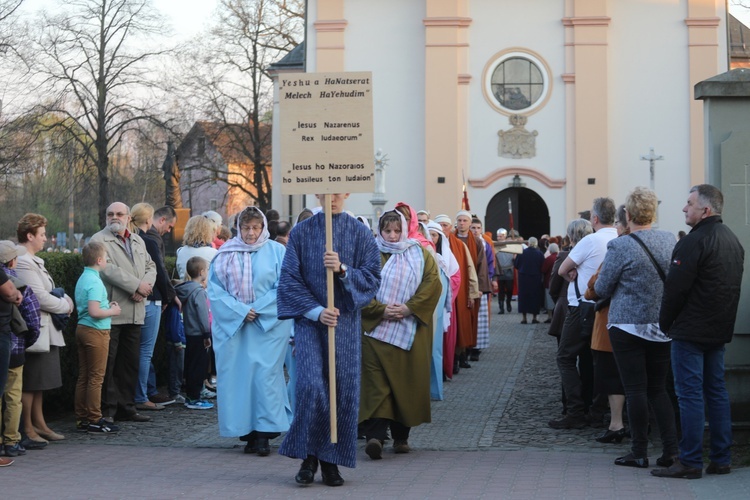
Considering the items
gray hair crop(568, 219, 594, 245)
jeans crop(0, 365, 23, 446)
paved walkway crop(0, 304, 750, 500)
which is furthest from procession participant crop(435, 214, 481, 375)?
jeans crop(0, 365, 23, 446)

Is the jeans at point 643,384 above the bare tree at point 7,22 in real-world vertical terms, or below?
below

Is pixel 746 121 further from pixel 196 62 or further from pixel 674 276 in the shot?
pixel 196 62

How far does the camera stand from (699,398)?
783 centimetres

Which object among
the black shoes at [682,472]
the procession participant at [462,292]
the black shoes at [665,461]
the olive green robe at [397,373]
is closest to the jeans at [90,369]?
the olive green robe at [397,373]

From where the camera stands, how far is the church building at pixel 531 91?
38.0 metres

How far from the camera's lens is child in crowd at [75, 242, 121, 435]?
33.4 feet

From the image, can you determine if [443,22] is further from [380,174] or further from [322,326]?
[322,326]

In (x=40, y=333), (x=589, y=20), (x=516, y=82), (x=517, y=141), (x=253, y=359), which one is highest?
(x=589, y=20)

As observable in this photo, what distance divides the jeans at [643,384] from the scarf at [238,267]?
116 inches

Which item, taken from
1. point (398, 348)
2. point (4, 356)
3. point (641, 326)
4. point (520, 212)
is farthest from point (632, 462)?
point (520, 212)

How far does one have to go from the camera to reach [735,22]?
→ 48.5m

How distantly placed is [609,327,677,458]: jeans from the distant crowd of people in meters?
0.01

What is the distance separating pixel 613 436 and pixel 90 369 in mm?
4570

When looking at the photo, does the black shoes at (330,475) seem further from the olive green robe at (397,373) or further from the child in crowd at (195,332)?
the child in crowd at (195,332)
